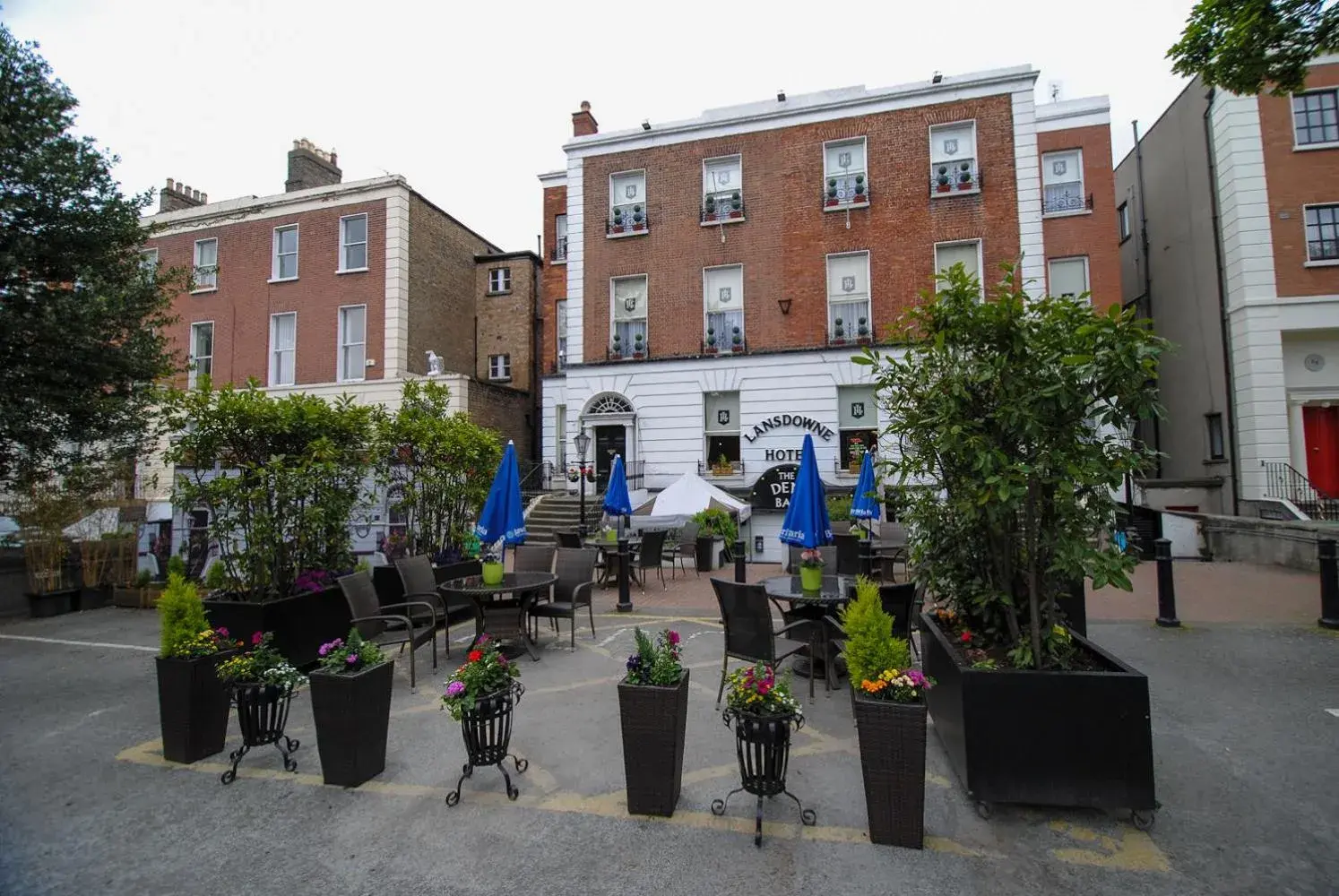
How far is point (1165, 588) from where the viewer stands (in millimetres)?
8656

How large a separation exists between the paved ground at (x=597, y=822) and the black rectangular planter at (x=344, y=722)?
0.14 metres

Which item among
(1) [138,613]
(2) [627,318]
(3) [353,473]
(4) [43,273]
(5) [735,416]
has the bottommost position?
(1) [138,613]

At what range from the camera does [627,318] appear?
20531 millimetres

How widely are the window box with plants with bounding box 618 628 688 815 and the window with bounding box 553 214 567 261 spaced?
21.4 m

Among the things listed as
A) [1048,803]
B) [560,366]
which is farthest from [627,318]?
[1048,803]

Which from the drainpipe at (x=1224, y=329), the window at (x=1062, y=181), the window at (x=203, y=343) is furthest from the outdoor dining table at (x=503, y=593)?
→ the window at (x=203, y=343)

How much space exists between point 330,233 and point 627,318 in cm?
1117

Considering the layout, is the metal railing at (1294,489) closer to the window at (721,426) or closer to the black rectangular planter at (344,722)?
the window at (721,426)

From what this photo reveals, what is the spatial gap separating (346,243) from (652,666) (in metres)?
23.4

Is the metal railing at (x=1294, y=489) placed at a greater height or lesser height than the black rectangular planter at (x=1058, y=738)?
greater

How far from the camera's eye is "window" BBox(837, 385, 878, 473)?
59.9 ft

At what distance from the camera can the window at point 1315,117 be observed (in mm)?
16375

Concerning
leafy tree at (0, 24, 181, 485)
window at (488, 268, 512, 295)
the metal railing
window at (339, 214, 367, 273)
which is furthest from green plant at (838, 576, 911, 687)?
window at (488, 268, 512, 295)

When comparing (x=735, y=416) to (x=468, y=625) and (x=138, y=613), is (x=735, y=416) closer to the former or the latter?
(x=468, y=625)
